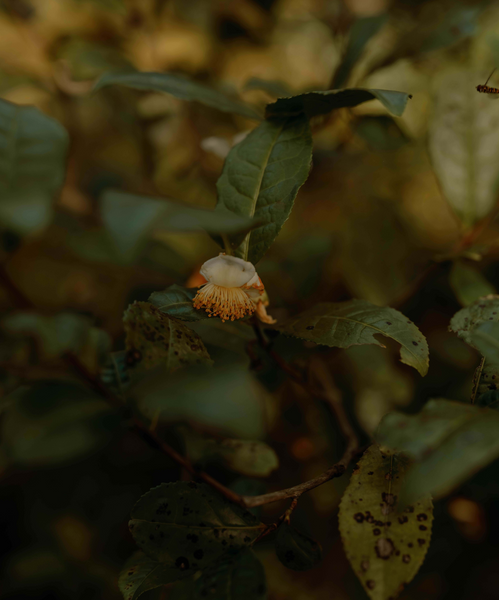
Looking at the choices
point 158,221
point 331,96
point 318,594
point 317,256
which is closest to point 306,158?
point 331,96

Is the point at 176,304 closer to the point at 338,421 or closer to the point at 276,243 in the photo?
the point at 338,421

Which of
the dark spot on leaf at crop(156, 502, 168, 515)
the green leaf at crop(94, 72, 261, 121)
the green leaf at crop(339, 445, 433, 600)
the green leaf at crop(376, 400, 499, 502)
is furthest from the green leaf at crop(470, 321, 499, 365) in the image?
the green leaf at crop(94, 72, 261, 121)

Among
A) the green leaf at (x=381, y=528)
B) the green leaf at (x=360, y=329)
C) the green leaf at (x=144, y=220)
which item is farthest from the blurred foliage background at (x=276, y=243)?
the green leaf at (x=144, y=220)

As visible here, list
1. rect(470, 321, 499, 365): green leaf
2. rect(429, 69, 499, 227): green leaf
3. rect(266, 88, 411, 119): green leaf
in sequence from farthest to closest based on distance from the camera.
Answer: rect(429, 69, 499, 227): green leaf < rect(266, 88, 411, 119): green leaf < rect(470, 321, 499, 365): green leaf

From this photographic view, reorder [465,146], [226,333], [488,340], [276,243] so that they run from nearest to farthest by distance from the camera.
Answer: [488,340]
[226,333]
[465,146]
[276,243]

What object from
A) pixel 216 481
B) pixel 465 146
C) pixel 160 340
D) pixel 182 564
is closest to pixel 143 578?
pixel 182 564

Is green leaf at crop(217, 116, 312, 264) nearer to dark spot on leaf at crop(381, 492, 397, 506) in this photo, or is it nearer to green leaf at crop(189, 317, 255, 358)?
green leaf at crop(189, 317, 255, 358)
